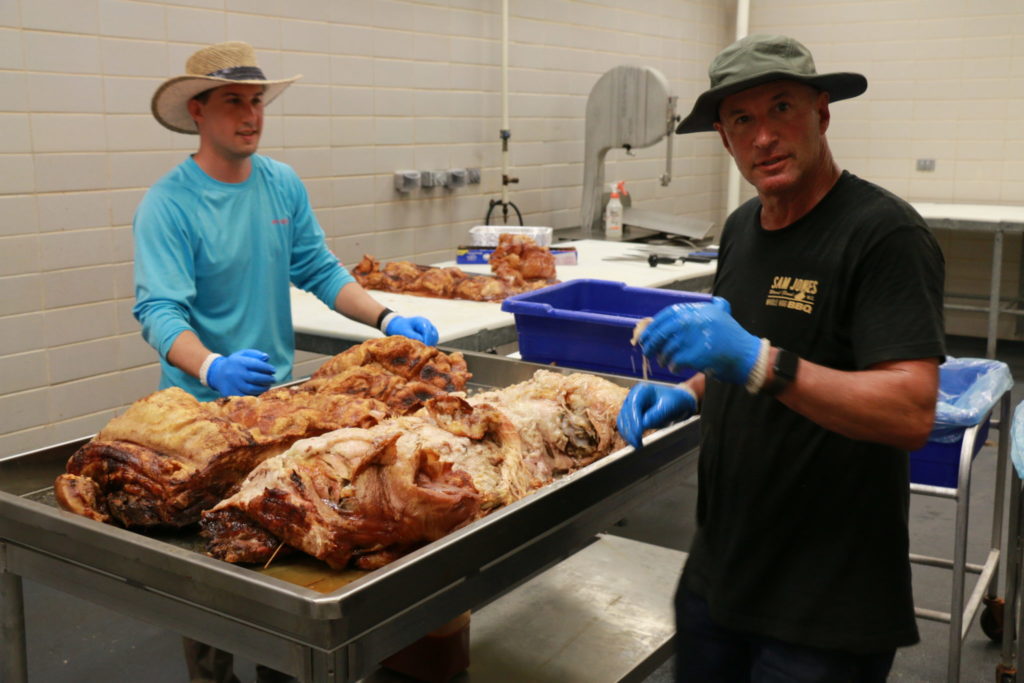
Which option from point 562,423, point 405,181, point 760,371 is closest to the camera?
point 760,371

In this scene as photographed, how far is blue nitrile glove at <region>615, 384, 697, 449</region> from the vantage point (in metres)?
2.03

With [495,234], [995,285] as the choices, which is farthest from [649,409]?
[995,285]

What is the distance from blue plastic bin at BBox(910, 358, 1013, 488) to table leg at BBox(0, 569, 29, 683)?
248 centimetres

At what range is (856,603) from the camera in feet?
5.59

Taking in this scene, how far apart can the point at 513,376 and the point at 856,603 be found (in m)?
1.28

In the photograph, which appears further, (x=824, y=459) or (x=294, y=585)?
(x=824, y=459)

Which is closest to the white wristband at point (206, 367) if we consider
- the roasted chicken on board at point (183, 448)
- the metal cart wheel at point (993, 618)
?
the roasted chicken on board at point (183, 448)

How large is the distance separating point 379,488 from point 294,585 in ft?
0.98

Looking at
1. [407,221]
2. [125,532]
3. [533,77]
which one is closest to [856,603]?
[125,532]

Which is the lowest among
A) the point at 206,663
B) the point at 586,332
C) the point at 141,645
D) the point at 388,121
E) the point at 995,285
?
the point at 141,645

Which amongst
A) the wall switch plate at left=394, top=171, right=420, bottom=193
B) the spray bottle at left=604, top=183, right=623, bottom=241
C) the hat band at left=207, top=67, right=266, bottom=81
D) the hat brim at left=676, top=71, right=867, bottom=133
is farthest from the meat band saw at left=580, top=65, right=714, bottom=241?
the hat brim at left=676, top=71, right=867, bottom=133

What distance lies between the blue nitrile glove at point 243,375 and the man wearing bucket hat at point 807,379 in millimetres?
1117

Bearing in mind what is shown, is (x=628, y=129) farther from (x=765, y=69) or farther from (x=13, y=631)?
(x=13, y=631)

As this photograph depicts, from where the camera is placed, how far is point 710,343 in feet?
5.18
